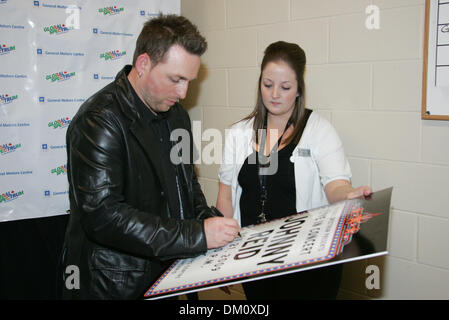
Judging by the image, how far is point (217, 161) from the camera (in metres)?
2.77

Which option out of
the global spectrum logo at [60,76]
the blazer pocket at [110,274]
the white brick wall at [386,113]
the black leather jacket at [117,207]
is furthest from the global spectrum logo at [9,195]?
the white brick wall at [386,113]

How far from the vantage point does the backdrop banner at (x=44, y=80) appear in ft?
6.91

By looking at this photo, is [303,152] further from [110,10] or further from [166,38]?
[110,10]

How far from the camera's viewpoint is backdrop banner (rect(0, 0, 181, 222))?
2105mm

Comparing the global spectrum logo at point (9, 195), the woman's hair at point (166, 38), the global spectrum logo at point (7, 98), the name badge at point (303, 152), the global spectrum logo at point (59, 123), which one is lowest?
the global spectrum logo at point (9, 195)

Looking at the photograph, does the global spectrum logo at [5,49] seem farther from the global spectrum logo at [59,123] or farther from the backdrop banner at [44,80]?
the global spectrum logo at [59,123]

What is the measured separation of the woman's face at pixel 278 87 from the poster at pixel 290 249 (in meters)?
0.62

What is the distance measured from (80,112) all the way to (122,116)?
0.14 m

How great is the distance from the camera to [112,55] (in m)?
2.39

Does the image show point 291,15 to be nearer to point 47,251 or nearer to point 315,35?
point 315,35

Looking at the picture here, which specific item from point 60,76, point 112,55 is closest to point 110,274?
point 60,76

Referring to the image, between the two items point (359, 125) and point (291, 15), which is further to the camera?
point (291, 15)

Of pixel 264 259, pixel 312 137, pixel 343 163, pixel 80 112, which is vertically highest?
pixel 80 112
